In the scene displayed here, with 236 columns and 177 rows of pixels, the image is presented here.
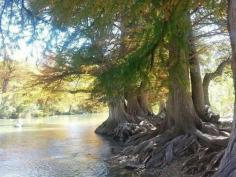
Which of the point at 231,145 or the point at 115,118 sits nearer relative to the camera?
the point at 231,145

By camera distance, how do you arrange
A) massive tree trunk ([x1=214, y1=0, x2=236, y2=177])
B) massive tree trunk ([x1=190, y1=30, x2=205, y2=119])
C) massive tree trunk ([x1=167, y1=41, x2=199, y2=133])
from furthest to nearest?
massive tree trunk ([x1=190, y1=30, x2=205, y2=119]) → massive tree trunk ([x1=167, y1=41, x2=199, y2=133]) → massive tree trunk ([x1=214, y1=0, x2=236, y2=177])

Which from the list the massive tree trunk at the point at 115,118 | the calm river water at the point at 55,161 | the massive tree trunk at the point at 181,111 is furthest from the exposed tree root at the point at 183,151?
the massive tree trunk at the point at 115,118

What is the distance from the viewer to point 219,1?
8.47 m

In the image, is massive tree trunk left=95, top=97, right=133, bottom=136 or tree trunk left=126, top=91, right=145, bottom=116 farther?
tree trunk left=126, top=91, right=145, bottom=116

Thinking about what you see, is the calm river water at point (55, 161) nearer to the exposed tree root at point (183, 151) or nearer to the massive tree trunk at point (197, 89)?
the exposed tree root at point (183, 151)

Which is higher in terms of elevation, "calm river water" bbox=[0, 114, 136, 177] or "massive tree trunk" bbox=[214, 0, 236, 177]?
"massive tree trunk" bbox=[214, 0, 236, 177]

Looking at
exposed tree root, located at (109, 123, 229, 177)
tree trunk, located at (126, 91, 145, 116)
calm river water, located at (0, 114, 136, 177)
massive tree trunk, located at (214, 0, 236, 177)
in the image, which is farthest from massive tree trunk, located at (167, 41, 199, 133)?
tree trunk, located at (126, 91, 145, 116)

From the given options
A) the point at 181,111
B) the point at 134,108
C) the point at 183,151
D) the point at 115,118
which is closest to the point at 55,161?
the point at 181,111

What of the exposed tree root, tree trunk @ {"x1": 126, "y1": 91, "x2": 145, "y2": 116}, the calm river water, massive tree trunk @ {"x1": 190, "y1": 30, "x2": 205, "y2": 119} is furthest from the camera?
tree trunk @ {"x1": 126, "y1": 91, "x2": 145, "y2": 116}

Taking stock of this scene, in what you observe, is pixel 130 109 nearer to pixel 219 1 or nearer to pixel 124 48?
pixel 124 48

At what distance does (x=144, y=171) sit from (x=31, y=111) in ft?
169

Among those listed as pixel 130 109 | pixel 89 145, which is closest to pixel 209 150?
pixel 89 145

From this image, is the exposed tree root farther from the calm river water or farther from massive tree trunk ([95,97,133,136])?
massive tree trunk ([95,97,133,136])

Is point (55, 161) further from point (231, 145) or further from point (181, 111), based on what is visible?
point (231, 145)
